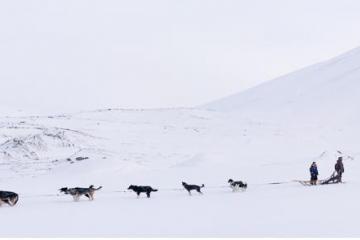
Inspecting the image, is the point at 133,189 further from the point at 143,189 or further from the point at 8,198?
the point at 8,198

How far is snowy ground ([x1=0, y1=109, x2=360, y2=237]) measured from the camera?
1328 cm

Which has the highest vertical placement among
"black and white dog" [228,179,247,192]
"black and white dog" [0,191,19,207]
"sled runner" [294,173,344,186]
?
"sled runner" [294,173,344,186]

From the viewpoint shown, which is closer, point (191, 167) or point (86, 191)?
point (86, 191)

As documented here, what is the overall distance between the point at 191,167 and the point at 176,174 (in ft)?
5.25

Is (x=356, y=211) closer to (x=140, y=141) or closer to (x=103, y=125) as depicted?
(x=140, y=141)

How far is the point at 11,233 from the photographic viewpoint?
1230 centimetres

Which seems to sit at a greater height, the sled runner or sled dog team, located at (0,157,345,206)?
the sled runner

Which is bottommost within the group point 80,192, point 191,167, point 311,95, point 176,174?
point 80,192

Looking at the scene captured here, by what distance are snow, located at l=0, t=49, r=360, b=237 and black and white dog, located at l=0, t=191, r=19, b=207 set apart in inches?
10.6

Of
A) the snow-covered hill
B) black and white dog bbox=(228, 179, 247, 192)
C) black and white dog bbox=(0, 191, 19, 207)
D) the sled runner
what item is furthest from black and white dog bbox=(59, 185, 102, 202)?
the snow-covered hill

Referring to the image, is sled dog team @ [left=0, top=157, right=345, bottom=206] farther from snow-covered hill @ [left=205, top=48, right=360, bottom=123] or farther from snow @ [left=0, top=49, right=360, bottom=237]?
snow-covered hill @ [left=205, top=48, right=360, bottom=123]

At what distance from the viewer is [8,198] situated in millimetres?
17234

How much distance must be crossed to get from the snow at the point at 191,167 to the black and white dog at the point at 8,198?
10.6 inches

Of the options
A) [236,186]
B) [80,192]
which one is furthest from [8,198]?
[236,186]
